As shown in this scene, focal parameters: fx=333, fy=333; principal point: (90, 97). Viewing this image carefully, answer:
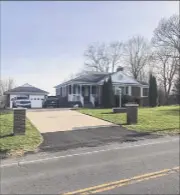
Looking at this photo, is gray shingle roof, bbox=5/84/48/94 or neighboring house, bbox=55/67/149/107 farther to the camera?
neighboring house, bbox=55/67/149/107

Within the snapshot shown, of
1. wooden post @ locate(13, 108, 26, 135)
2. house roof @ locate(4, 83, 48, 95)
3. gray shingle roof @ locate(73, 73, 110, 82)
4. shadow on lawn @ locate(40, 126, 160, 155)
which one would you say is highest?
gray shingle roof @ locate(73, 73, 110, 82)

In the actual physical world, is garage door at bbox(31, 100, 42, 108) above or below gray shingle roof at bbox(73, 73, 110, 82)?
below

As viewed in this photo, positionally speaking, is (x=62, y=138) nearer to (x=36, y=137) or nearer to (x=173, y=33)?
(x=36, y=137)

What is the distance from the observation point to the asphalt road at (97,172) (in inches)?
277

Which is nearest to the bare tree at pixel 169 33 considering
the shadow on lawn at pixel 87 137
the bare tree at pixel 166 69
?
Result: the bare tree at pixel 166 69

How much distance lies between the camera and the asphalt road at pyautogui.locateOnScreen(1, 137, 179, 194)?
702cm

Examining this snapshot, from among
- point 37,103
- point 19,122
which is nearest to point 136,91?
point 19,122

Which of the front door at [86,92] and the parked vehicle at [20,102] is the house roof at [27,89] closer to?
the parked vehicle at [20,102]

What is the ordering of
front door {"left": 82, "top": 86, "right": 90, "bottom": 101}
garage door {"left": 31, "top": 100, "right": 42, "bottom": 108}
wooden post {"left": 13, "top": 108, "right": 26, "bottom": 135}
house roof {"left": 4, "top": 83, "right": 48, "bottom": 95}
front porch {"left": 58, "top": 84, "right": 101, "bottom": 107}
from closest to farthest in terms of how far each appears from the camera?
1. house roof {"left": 4, "top": 83, "right": 48, "bottom": 95}
2. garage door {"left": 31, "top": 100, "right": 42, "bottom": 108}
3. wooden post {"left": 13, "top": 108, "right": 26, "bottom": 135}
4. front porch {"left": 58, "top": 84, "right": 101, "bottom": 107}
5. front door {"left": 82, "top": 86, "right": 90, "bottom": 101}

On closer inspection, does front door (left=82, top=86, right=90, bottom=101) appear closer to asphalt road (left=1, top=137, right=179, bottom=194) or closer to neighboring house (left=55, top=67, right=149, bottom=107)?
Result: neighboring house (left=55, top=67, right=149, bottom=107)

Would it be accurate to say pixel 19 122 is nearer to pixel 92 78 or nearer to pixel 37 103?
pixel 37 103

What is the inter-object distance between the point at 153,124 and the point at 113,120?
2316mm

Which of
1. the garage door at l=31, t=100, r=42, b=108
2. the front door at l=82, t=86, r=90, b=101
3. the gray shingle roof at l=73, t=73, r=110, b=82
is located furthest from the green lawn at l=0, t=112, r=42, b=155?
the gray shingle roof at l=73, t=73, r=110, b=82

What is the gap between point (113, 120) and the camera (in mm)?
19094
